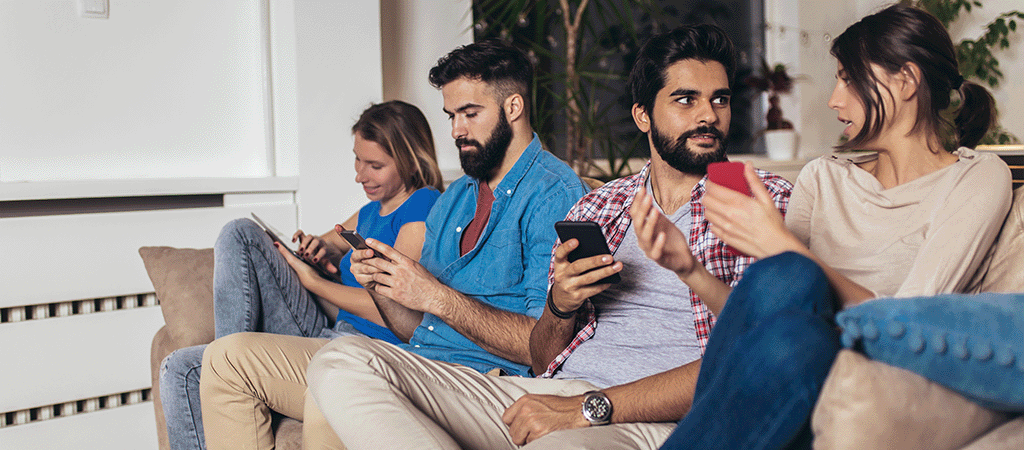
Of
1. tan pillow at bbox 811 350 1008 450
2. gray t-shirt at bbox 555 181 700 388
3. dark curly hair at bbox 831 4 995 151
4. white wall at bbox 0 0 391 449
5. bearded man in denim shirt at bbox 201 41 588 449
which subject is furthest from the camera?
white wall at bbox 0 0 391 449

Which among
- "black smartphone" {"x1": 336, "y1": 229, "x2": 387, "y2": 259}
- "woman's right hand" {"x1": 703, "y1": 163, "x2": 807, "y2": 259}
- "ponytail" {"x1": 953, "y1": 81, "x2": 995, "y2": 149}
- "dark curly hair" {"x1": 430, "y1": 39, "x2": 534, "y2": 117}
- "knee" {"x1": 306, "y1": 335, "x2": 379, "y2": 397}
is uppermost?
"dark curly hair" {"x1": 430, "y1": 39, "x2": 534, "y2": 117}

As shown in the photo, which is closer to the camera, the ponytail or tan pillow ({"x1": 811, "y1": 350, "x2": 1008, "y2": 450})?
tan pillow ({"x1": 811, "y1": 350, "x2": 1008, "y2": 450})

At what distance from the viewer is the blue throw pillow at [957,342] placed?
68 cm

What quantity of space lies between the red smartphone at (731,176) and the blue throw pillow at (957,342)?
39cm

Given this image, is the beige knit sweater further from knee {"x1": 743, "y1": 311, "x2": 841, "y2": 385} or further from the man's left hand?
the man's left hand

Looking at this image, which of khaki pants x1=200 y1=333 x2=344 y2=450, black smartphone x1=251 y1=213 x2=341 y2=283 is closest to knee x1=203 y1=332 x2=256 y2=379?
khaki pants x1=200 y1=333 x2=344 y2=450

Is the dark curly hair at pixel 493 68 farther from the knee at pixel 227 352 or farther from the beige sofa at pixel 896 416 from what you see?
the beige sofa at pixel 896 416

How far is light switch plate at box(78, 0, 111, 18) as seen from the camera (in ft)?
7.73

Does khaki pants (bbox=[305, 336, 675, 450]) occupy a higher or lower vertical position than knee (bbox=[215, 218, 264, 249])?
lower

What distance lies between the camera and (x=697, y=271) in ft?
3.77

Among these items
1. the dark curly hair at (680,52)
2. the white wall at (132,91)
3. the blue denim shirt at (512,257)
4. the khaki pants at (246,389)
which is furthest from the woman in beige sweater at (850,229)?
the white wall at (132,91)

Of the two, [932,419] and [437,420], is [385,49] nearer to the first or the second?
[437,420]

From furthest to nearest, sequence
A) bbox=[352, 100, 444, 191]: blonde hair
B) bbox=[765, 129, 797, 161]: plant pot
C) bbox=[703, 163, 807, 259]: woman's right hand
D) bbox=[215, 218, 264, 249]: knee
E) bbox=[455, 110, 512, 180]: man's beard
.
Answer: bbox=[765, 129, 797, 161]: plant pot < bbox=[352, 100, 444, 191]: blonde hair < bbox=[215, 218, 264, 249]: knee < bbox=[455, 110, 512, 180]: man's beard < bbox=[703, 163, 807, 259]: woman's right hand

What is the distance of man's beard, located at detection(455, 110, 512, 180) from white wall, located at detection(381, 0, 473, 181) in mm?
1000
